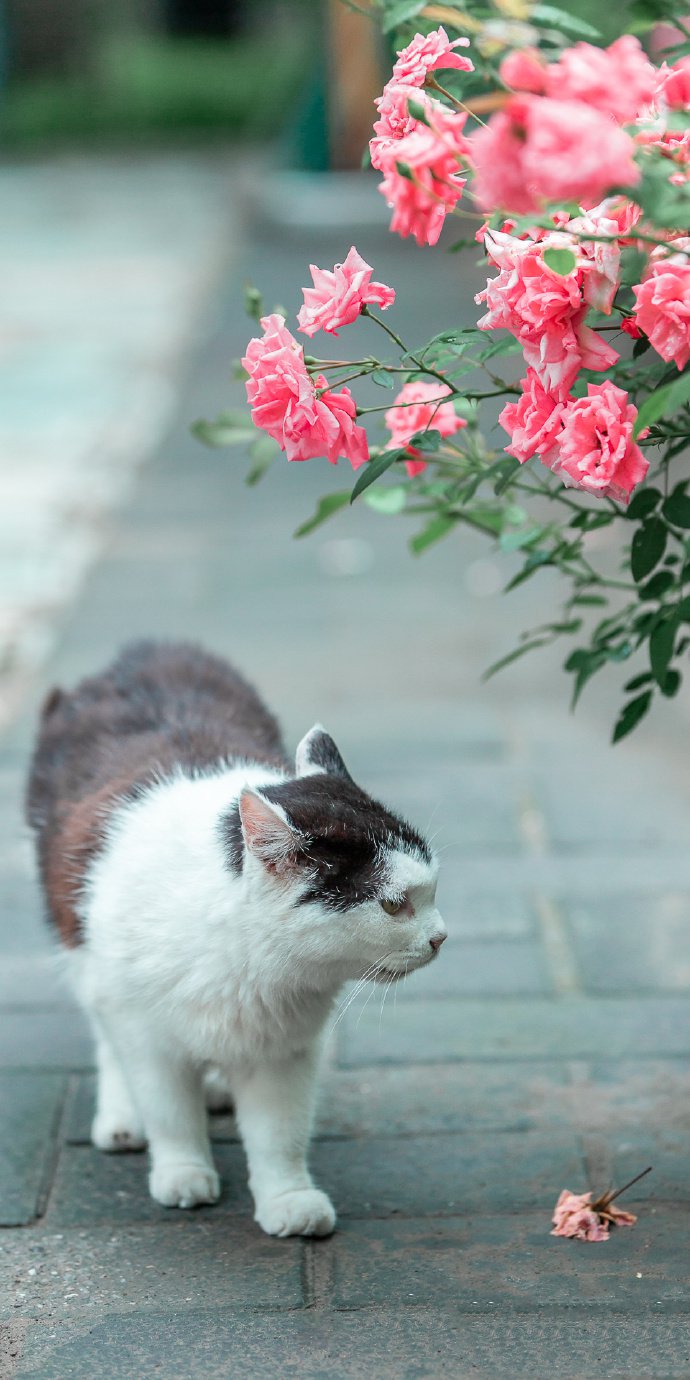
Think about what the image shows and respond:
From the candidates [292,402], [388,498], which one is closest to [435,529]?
[388,498]

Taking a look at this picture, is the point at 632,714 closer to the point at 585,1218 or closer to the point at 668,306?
the point at 585,1218

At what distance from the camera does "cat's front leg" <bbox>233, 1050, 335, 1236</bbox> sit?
2.36 meters

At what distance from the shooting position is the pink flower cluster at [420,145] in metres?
1.83

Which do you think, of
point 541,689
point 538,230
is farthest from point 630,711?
point 541,689

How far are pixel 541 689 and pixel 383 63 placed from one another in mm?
11836

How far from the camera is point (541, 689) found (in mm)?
4855

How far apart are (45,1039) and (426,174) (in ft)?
6.01

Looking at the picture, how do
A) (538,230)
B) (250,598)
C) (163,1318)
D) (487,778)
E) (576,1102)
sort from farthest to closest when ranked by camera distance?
(250,598) → (487,778) → (576,1102) → (163,1318) → (538,230)

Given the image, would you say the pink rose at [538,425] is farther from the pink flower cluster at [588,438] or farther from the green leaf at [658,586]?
the green leaf at [658,586]

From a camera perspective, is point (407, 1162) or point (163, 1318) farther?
point (407, 1162)

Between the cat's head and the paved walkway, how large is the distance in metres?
0.48

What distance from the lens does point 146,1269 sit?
2301mm

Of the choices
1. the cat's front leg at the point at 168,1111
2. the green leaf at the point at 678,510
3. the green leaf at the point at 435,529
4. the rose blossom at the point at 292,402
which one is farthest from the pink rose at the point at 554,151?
the cat's front leg at the point at 168,1111

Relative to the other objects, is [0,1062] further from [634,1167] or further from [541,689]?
[541,689]
